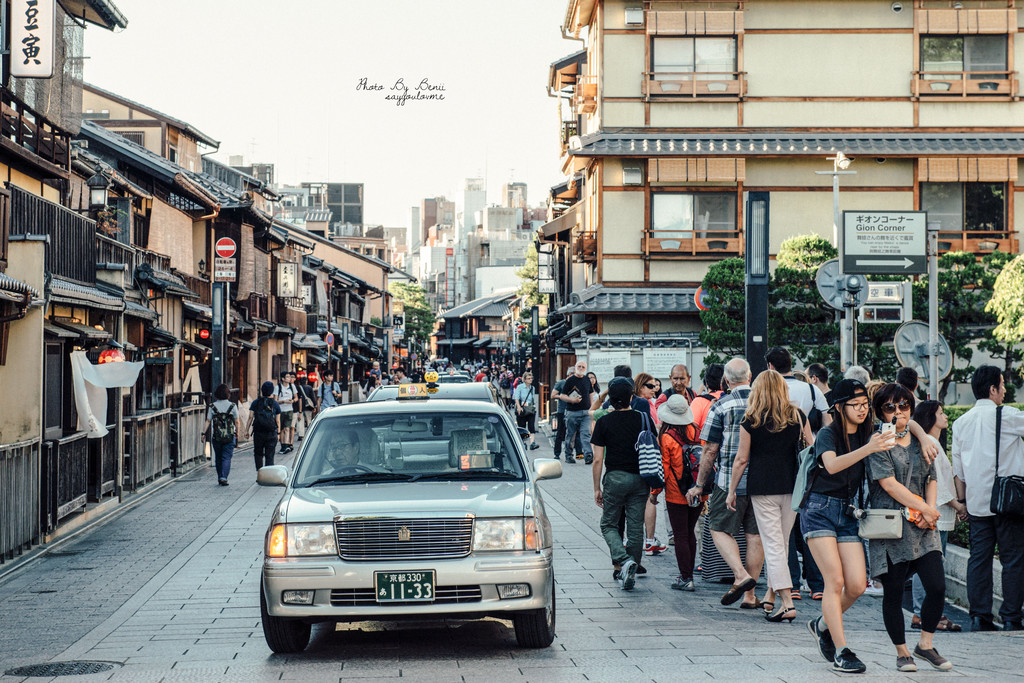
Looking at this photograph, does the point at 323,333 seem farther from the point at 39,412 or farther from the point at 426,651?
the point at 426,651

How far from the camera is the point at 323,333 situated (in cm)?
5700

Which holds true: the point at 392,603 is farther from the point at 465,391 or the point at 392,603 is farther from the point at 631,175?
the point at 631,175

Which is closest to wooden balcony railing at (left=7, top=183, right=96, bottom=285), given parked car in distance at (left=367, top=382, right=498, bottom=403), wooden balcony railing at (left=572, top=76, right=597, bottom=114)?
parked car in distance at (left=367, top=382, right=498, bottom=403)

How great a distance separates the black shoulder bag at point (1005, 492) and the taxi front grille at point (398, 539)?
4236mm

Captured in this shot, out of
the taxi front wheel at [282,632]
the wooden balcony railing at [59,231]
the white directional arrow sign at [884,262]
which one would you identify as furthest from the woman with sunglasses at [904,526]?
the wooden balcony railing at [59,231]

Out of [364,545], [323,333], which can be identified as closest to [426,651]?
[364,545]

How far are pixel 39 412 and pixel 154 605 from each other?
4.64m

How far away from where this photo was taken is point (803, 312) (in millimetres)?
27016

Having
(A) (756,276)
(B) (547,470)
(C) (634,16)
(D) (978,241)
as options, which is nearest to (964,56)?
(D) (978,241)

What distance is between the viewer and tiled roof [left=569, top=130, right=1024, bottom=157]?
3111 centimetres

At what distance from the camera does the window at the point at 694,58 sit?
105ft

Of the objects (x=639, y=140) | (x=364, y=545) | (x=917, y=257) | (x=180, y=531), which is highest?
(x=639, y=140)

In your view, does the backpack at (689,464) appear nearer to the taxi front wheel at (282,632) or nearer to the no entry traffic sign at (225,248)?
the taxi front wheel at (282,632)

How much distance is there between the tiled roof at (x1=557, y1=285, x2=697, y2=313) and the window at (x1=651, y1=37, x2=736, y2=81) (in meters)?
5.97
